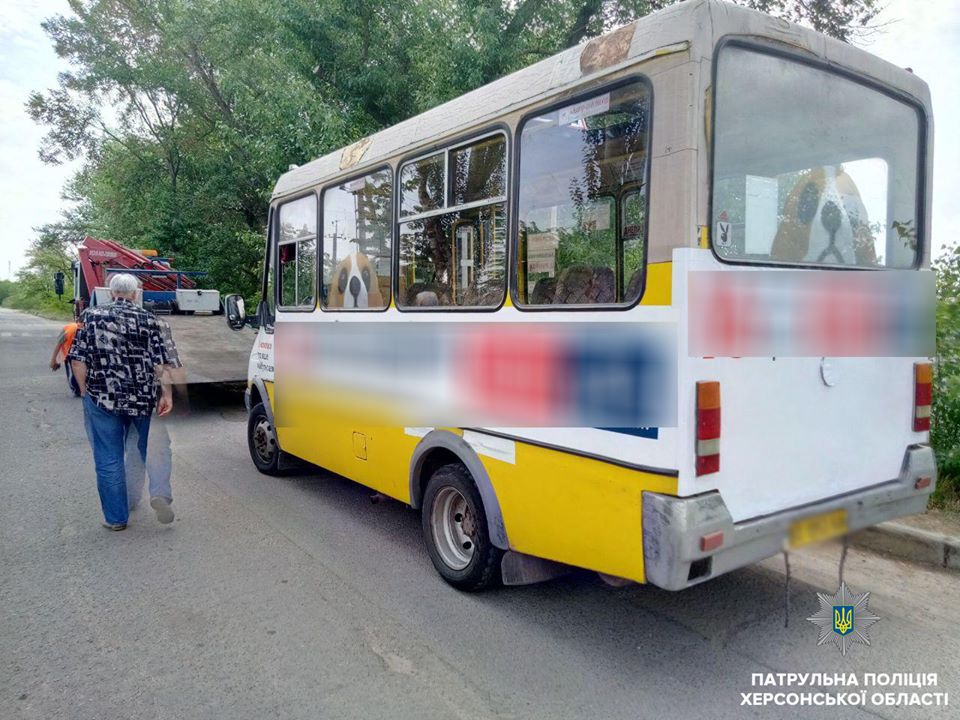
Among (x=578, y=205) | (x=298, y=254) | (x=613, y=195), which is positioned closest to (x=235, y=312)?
(x=298, y=254)

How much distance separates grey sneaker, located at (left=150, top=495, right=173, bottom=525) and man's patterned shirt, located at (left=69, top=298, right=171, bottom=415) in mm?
654

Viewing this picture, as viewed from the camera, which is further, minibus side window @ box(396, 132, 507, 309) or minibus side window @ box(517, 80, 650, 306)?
minibus side window @ box(396, 132, 507, 309)

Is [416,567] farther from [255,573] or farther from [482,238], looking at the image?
[482,238]

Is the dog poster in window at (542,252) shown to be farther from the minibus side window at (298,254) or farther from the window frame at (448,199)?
the minibus side window at (298,254)

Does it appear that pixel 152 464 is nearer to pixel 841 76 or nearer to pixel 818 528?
pixel 818 528

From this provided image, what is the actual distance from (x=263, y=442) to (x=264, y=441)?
0.10ft

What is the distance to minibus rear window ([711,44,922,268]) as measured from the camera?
2902mm

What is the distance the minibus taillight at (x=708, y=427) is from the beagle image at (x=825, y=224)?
79 centimetres

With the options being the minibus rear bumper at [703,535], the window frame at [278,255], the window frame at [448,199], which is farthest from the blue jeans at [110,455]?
the minibus rear bumper at [703,535]

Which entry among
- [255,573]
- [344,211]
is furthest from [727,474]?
[344,211]

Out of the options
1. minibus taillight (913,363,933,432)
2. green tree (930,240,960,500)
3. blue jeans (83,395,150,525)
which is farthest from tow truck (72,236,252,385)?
green tree (930,240,960,500)

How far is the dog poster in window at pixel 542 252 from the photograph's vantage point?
3.45 m

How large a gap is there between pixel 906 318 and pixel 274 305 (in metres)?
4.88

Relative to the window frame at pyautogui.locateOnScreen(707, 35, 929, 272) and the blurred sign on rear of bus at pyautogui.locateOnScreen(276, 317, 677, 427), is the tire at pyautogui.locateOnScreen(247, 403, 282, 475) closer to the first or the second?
the blurred sign on rear of bus at pyautogui.locateOnScreen(276, 317, 677, 427)
